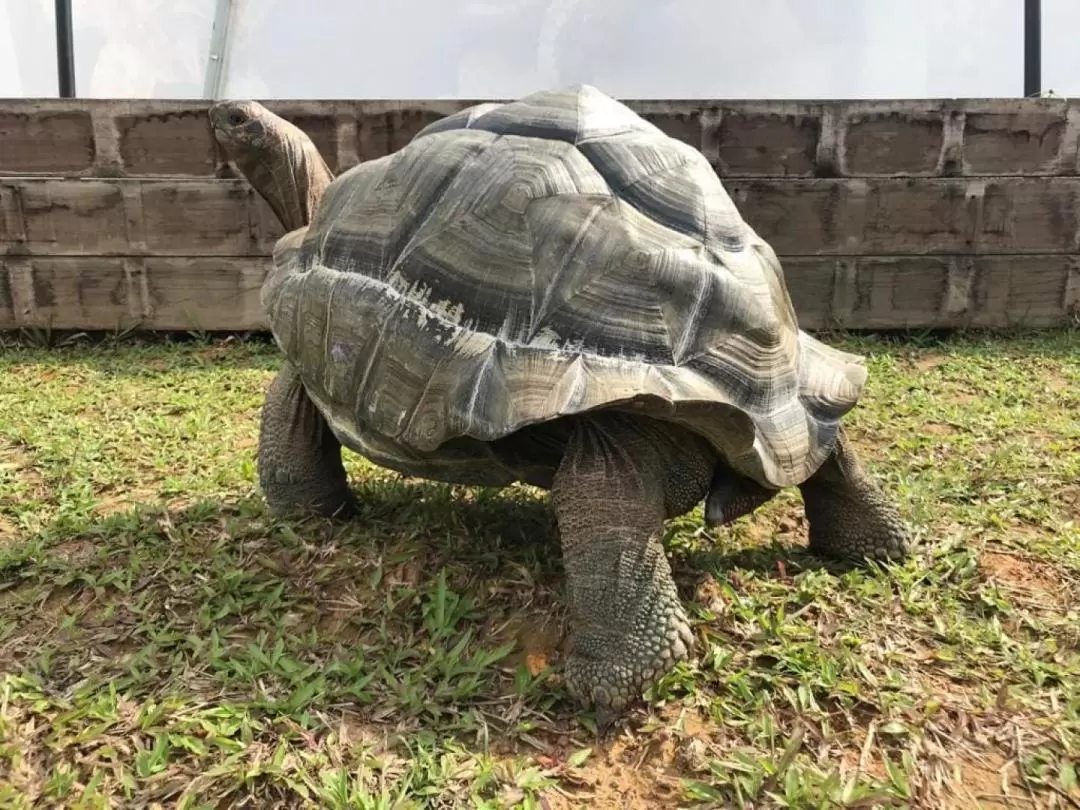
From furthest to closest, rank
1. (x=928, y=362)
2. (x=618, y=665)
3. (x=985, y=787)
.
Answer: (x=928, y=362)
(x=618, y=665)
(x=985, y=787)

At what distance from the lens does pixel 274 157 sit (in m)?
3.20

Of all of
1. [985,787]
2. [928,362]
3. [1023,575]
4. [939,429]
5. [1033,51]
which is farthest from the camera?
[1033,51]

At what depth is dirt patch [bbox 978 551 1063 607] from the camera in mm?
2615

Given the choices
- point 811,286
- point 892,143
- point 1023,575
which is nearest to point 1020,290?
point 892,143

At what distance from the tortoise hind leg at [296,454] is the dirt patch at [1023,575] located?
2317mm

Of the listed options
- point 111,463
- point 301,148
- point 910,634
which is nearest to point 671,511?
point 910,634

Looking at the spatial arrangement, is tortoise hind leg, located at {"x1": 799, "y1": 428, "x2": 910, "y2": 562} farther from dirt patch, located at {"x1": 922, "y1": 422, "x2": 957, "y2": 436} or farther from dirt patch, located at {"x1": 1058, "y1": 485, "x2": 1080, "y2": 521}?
dirt patch, located at {"x1": 922, "y1": 422, "x2": 957, "y2": 436}

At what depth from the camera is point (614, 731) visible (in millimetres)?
2021

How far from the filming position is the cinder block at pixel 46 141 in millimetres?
6156

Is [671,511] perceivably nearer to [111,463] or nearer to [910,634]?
[910,634]

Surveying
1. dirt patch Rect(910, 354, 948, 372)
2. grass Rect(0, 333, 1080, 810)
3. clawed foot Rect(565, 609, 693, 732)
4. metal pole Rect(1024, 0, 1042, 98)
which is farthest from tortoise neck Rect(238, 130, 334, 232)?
metal pole Rect(1024, 0, 1042, 98)

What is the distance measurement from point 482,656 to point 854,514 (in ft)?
4.42

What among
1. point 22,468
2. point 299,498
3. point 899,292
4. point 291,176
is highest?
point 291,176

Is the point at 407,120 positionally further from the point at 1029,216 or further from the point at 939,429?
the point at 1029,216
